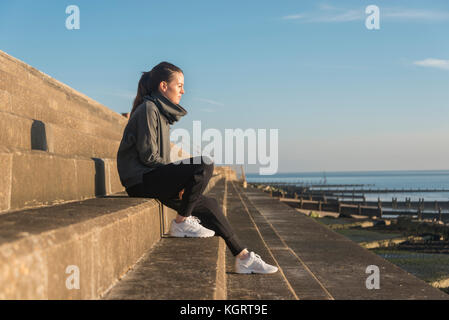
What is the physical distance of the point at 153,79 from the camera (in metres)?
3.11

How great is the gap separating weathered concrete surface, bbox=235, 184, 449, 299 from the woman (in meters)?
0.58

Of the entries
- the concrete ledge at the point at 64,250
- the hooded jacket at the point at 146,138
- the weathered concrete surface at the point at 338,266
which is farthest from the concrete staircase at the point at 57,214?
the weathered concrete surface at the point at 338,266

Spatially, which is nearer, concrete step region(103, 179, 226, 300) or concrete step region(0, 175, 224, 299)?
concrete step region(0, 175, 224, 299)

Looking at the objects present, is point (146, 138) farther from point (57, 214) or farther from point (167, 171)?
point (57, 214)

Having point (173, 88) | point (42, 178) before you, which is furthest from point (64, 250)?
point (173, 88)

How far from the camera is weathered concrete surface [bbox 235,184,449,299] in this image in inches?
113

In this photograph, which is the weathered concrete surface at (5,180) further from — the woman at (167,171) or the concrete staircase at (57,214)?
the woman at (167,171)

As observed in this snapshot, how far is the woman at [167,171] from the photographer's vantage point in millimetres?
2799

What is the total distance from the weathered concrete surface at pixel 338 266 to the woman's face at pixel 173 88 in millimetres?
1602

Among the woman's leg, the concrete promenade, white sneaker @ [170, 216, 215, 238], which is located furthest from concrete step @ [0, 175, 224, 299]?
white sneaker @ [170, 216, 215, 238]

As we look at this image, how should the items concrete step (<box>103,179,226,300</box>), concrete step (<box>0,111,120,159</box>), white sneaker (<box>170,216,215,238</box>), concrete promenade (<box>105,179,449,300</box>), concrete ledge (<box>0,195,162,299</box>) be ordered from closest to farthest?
concrete ledge (<box>0,195,162,299</box>) < concrete step (<box>103,179,226,300</box>) < concrete promenade (<box>105,179,449,300</box>) < concrete step (<box>0,111,120,159</box>) < white sneaker (<box>170,216,215,238</box>)

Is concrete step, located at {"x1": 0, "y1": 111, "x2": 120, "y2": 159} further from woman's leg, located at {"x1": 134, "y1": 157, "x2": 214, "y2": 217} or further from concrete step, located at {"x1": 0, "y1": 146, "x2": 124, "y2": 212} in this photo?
woman's leg, located at {"x1": 134, "y1": 157, "x2": 214, "y2": 217}

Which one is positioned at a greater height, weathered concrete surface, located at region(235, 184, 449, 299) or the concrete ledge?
the concrete ledge

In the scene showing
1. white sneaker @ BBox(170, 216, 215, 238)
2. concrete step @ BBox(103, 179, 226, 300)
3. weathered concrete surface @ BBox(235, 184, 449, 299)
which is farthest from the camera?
white sneaker @ BBox(170, 216, 215, 238)
